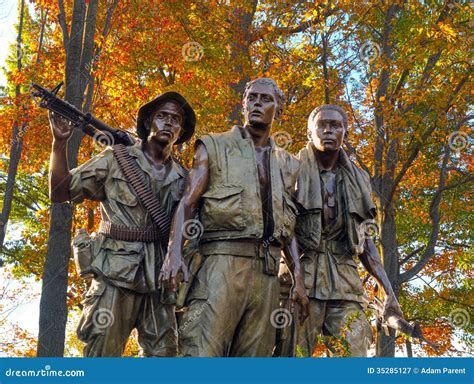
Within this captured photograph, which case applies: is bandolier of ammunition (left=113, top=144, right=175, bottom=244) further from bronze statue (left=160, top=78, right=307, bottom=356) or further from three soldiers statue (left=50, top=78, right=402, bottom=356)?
bronze statue (left=160, top=78, right=307, bottom=356)

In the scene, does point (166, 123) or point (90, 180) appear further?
point (166, 123)

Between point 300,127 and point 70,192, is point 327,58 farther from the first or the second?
point 70,192

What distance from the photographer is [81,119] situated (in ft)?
22.9

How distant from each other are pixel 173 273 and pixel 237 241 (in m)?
0.69

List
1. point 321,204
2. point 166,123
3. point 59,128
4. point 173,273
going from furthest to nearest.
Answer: point 321,204 → point 166,123 → point 59,128 → point 173,273

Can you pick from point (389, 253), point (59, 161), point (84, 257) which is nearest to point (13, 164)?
point (389, 253)

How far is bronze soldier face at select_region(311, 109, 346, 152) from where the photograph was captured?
7.25 meters

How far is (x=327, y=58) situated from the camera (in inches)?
611

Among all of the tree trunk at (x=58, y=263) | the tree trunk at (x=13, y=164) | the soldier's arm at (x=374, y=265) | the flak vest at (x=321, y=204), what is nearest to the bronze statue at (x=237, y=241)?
the flak vest at (x=321, y=204)

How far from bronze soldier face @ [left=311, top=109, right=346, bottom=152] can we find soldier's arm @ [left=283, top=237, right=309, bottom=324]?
1.06 metres

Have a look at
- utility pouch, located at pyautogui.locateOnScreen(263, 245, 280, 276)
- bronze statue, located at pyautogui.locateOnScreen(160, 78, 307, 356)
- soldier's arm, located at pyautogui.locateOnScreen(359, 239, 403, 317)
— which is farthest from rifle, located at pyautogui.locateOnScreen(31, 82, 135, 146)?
soldier's arm, located at pyautogui.locateOnScreen(359, 239, 403, 317)

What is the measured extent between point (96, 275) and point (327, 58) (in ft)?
32.9

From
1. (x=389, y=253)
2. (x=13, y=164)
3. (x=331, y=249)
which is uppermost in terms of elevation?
(x=13, y=164)

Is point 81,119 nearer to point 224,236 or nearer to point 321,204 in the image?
point 224,236
